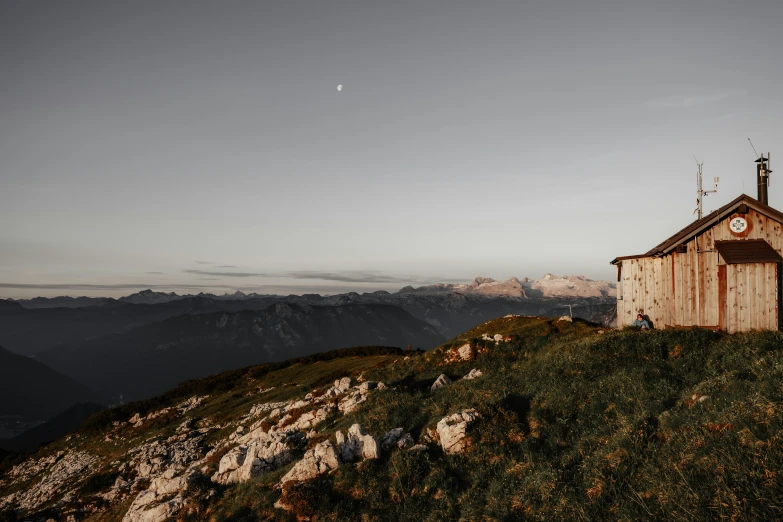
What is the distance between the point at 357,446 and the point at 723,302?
23.2 m

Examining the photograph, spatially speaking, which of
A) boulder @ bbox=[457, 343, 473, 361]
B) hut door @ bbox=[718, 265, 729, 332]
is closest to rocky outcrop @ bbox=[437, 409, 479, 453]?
boulder @ bbox=[457, 343, 473, 361]

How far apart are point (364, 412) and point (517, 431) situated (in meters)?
9.33

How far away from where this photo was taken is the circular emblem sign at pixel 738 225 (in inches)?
947

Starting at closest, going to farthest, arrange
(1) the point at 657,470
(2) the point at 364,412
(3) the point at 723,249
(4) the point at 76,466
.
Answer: (1) the point at 657,470, (2) the point at 364,412, (3) the point at 723,249, (4) the point at 76,466

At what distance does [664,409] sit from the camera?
1351 cm

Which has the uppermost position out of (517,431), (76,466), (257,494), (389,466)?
(517,431)

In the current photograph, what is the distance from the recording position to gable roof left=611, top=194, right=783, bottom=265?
2344 centimetres

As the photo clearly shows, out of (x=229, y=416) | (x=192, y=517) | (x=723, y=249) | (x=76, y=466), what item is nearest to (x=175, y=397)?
(x=76, y=466)

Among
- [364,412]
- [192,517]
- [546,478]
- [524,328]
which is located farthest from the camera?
[524,328]

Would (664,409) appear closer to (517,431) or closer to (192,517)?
(517,431)

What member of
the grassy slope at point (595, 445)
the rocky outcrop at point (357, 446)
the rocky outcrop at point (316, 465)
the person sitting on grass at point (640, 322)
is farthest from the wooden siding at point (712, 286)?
the rocky outcrop at point (316, 465)

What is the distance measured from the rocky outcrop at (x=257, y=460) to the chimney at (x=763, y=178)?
33599 mm

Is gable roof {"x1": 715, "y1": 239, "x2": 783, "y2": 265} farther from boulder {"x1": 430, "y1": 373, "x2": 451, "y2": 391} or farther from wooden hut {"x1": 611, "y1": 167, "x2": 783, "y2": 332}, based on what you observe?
boulder {"x1": 430, "y1": 373, "x2": 451, "y2": 391}

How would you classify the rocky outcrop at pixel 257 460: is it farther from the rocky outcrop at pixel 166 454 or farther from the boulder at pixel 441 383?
the boulder at pixel 441 383
